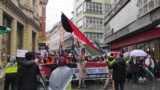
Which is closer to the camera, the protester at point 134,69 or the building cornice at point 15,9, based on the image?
the protester at point 134,69

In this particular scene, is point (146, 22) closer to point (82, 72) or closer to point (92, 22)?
point (82, 72)

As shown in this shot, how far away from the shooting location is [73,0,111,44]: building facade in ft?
215

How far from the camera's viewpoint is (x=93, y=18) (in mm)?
66188

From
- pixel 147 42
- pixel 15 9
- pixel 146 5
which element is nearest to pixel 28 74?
pixel 15 9

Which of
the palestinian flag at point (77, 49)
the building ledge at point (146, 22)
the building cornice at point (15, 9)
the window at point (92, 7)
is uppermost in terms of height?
the window at point (92, 7)

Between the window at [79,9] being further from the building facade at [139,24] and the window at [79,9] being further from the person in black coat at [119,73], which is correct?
the person in black coat at [119,73]

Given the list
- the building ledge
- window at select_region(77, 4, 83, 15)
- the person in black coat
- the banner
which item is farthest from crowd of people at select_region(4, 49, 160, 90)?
window at select_region(77, 4, 83, 15)

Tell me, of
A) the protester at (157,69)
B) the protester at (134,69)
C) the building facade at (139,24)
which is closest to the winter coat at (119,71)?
the protester at (134,69)

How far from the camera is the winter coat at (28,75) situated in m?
7.43

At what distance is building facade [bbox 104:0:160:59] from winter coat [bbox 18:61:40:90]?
1781 cm

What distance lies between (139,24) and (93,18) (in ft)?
123

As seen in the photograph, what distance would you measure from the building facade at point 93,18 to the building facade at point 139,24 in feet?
69.6

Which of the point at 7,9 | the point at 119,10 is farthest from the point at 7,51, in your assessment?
A: the point at 119,10

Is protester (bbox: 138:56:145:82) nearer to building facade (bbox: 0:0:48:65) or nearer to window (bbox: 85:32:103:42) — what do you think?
building facade (bbox: 0:0:48:65)
